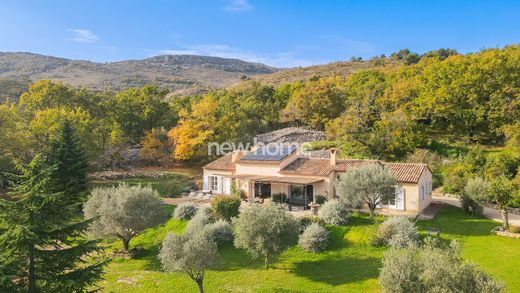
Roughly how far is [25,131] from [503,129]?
52792 mm

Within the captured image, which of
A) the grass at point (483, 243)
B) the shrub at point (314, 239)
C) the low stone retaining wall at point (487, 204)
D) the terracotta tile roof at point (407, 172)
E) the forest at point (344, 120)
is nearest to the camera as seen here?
the grass at point (483, 243)

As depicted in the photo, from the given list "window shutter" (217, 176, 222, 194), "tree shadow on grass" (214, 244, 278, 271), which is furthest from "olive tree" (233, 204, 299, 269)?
"window shutter" (217, 176, 222, 194)

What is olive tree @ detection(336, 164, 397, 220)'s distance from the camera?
2498cm

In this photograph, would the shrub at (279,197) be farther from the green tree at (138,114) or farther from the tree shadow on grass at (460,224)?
the green tree at (138,114)

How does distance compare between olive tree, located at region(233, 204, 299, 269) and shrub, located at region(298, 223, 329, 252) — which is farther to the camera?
shrub, located at region(298, 223, 329, 252)

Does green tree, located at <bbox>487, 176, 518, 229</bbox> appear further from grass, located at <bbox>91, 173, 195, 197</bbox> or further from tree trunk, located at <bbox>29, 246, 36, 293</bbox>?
grass, located at <bbox>91, 173, 195, 197</bbox>

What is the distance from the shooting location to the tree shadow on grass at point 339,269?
64.2 feet

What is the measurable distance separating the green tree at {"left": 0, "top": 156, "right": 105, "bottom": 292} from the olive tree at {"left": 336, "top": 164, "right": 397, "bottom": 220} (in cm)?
1692

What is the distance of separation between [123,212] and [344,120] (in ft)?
101

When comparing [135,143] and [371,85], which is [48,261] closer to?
[135,143]

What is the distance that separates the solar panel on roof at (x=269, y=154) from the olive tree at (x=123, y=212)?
10736 millimetres

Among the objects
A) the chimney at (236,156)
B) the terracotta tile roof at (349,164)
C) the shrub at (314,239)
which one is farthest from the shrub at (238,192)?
the shrub at (314,239)

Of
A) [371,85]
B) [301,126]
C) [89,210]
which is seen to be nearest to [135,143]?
[301,126]

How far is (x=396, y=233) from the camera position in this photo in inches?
890
